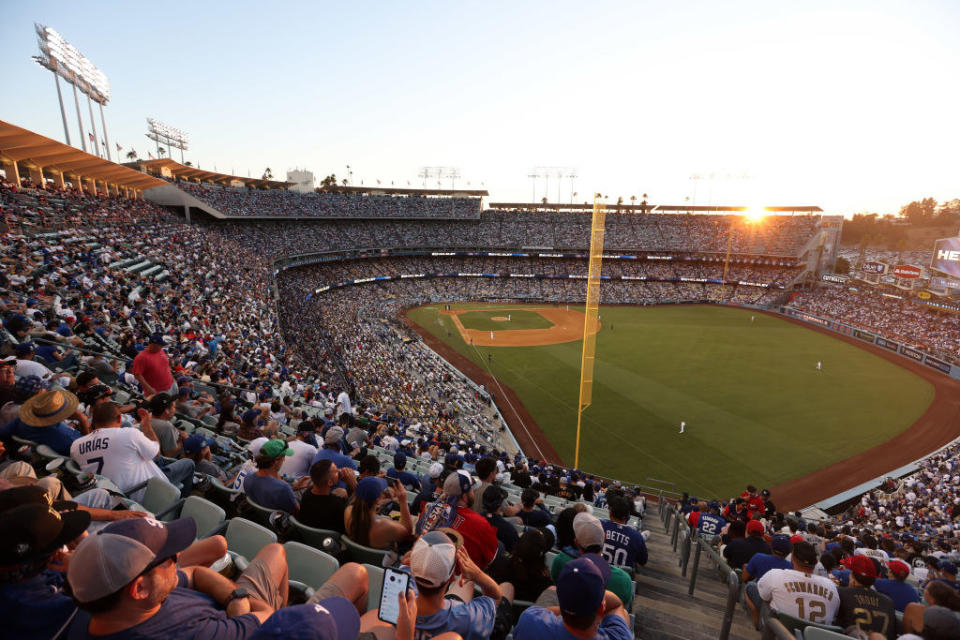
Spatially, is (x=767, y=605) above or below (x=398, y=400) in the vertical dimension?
above

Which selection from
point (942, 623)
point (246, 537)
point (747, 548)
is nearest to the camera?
point (942, 623)

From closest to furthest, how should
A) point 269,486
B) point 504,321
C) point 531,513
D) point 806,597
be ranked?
point 806,597 < point 269,486 < point 531,513 < point 504,321

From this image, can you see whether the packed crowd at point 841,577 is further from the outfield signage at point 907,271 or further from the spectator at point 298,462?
the outfield signage at point 907,271

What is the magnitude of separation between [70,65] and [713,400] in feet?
191

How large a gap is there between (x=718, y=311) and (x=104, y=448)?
62.8 meters

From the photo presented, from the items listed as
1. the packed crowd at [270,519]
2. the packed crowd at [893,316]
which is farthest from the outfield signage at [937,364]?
the packed crowd at [270,519]

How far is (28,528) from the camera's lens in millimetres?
2352

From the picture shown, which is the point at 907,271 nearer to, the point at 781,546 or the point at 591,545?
the point at 781,546

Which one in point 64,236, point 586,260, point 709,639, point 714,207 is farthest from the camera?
point 714,207

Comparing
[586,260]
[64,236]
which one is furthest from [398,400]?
[586,260]

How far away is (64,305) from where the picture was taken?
12672 millimetres

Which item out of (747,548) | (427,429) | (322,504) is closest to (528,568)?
(322,504)

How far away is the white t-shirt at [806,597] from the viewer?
4.54 meters

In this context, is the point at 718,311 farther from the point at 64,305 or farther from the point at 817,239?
the point at 64,305
